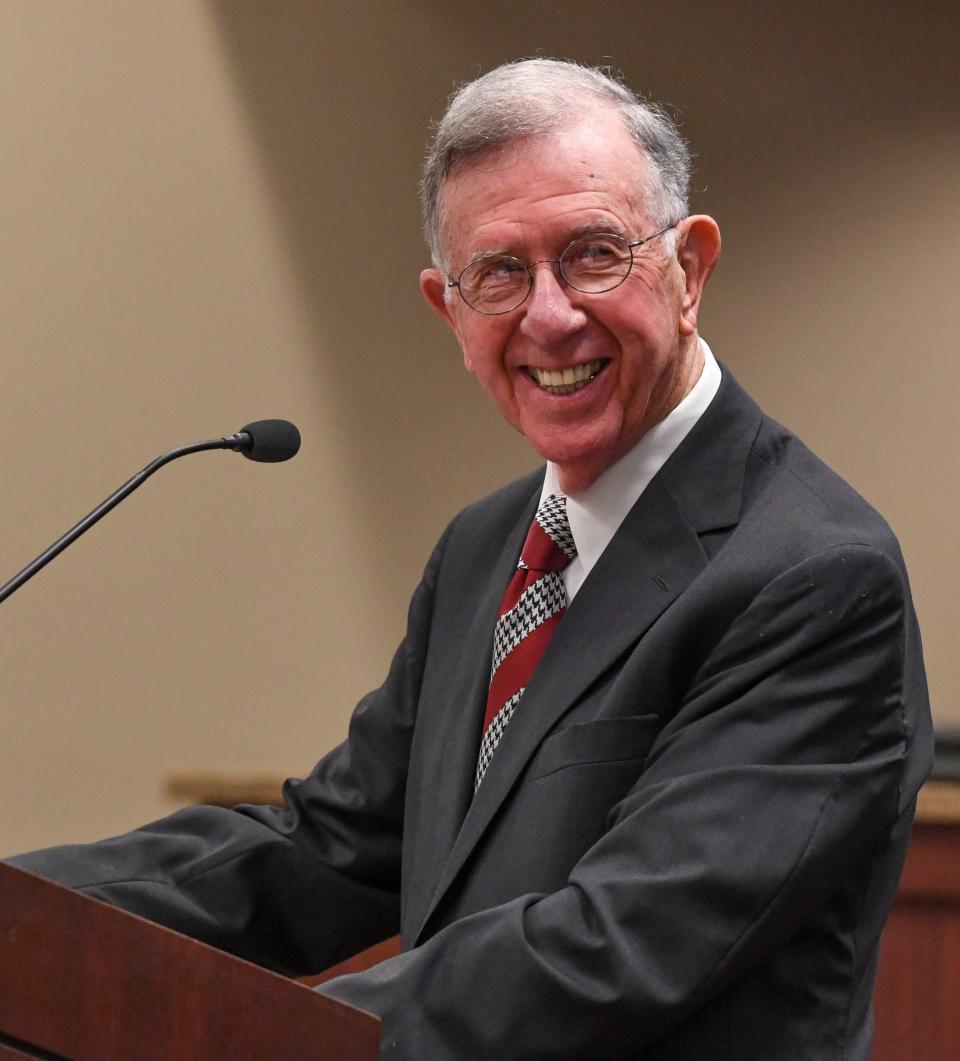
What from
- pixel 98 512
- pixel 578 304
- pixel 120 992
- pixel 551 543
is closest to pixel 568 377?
pixel 578 304

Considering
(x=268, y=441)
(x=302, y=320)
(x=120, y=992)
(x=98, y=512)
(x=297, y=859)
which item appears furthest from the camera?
(x=302, y=320)

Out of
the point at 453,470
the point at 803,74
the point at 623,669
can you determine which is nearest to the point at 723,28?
the point at 803,74

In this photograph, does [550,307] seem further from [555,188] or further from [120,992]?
[120,992]

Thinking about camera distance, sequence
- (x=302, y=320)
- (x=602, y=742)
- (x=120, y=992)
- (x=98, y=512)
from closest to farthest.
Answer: (x=120, y=992), (x=602, y=742), (x=98, y=512), (x=302, y=320)

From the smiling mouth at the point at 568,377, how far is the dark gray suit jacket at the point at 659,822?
14cm

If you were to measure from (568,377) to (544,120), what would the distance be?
11.1 inches

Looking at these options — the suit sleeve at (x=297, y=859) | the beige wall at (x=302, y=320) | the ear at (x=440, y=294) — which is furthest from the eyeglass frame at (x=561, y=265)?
the beige wall at (x=302, y=320)

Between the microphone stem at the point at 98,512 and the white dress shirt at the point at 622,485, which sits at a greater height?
the microphone stem at the point at 98,512

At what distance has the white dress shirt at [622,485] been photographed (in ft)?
6.21

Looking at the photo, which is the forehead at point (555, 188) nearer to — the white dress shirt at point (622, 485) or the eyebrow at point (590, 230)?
the eyebrow at point (590, 230)

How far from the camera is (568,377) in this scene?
189cm

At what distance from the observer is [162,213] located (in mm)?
3863

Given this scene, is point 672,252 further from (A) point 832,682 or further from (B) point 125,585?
(B) point 125,585

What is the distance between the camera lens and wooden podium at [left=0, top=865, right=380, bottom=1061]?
115cm
